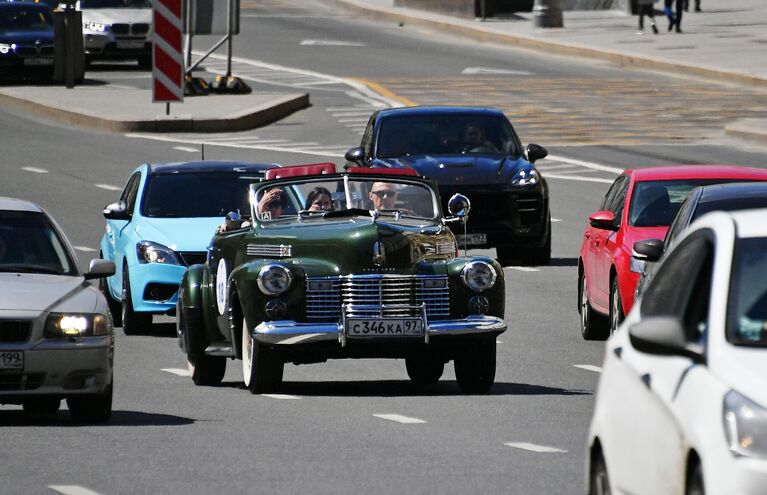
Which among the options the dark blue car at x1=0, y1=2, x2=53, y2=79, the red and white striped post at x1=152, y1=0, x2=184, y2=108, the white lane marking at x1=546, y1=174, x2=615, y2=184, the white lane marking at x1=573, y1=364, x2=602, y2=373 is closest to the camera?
the white lane marking at x1=573, y1=364, x2=602, y2=373

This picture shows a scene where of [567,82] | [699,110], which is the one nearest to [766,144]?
[699,110]

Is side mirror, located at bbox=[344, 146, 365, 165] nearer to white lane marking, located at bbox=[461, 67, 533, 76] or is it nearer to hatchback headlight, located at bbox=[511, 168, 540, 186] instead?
hatchback headlight, located at bbox=[511, 168, 540, 186]

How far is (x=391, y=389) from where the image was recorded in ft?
49.7

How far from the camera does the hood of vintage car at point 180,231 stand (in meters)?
19.2

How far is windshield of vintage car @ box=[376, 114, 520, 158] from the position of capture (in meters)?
24.0

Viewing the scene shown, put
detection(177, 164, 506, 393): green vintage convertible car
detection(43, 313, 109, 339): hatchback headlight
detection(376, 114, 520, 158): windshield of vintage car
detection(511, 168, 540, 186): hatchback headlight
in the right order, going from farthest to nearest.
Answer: detection(376, 114, 520, 158): windshield of vintage car
detection(511, 168, 540, 186): hatchback headlight
detection(177, 164, 506, 393): green vintage convertible car
detection(43, 313, 109, 339): hatchback headlight

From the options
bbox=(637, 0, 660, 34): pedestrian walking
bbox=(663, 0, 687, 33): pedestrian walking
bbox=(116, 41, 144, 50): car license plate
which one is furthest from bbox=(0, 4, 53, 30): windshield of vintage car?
bbox=(663, 0, 687, 33): pedestrian walking

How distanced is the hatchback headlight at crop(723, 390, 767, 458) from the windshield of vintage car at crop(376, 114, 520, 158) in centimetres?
1766

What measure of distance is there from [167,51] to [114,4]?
1311cm

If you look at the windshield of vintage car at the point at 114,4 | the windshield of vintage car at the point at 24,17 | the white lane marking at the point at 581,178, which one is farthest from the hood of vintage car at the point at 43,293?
the windshield of vintage car at the point at 114,4

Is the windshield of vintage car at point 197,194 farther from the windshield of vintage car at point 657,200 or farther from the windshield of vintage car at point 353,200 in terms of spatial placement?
the windshield of vintage car at point 353,200

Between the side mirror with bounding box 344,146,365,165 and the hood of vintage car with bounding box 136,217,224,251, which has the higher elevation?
the side mirror with bounding box 344,146,365,165

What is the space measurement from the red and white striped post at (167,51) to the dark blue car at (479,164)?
34.8 feet

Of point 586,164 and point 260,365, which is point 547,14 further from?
point 260,365
